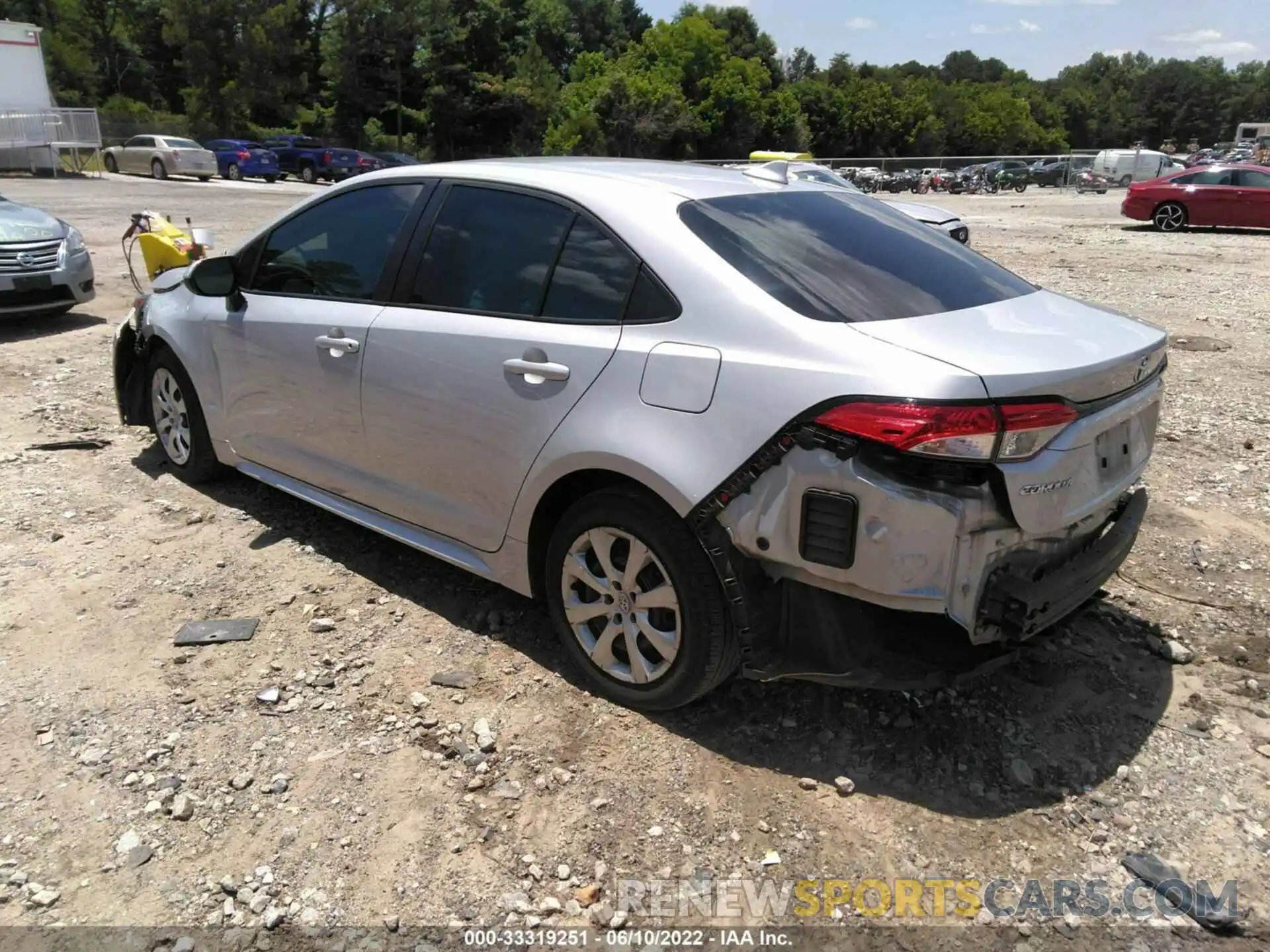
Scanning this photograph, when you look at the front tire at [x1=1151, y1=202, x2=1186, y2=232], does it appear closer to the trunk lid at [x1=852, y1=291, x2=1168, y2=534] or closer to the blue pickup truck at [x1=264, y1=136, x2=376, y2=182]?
the trunk lid at [x1=852, y1=291, x2=1168, y2=534]

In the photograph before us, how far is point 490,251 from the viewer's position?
354 centimetres

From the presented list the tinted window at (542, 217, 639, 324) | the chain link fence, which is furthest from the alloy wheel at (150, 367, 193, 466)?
the chain link fence

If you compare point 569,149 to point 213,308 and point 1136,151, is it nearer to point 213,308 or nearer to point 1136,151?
point 1136,151

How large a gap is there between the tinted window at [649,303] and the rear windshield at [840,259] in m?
0.21

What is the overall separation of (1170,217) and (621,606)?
22499 millimetres

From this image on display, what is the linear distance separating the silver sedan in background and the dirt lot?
1321 inches

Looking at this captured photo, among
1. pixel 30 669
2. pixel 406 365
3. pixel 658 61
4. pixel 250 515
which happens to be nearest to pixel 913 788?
pixel 406 365

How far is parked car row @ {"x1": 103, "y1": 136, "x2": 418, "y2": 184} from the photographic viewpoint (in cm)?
3391

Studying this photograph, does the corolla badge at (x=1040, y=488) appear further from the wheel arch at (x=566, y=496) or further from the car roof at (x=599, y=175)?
the car roof at (x=599, y=175)

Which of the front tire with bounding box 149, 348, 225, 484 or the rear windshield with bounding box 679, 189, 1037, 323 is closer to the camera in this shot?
the rear windshield with bounding box 679, 189, 1037, 323

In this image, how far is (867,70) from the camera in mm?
99000

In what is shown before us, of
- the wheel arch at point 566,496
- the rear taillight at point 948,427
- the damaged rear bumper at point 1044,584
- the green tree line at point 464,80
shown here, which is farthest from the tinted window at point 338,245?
the green tree line at point 464,80

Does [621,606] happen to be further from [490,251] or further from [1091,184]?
[1091,184]

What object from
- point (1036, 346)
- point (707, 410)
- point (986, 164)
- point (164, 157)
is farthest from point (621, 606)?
point (986, 164)
